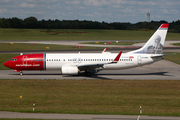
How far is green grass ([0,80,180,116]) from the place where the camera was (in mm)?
22547

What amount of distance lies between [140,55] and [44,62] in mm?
16526

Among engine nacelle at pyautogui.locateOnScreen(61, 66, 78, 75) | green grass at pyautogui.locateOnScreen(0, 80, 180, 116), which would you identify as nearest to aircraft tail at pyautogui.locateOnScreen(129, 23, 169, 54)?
green grass at pyautogui.locateOnScreen(0, 80, 180, 116)

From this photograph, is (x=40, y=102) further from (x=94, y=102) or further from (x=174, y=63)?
(x=174, y=63)

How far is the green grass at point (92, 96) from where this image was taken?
22.5 metres

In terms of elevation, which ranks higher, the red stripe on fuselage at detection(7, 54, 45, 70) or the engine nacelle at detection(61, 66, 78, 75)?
the red stripe on fuselage at detection(7, 54, 45, 70)

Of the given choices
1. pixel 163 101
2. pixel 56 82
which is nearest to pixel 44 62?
pixel 56 82

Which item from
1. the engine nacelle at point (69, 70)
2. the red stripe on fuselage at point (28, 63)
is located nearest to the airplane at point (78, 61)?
the red stripe on fuselage at point (28, 63)

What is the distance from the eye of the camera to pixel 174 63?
54312mm

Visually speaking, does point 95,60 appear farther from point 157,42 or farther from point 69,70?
point 157,42

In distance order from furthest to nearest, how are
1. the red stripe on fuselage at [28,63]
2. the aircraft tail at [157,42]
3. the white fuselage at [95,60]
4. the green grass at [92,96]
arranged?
the aircraft tail at [157,42] < the white fuselage at [95,60] < the red stripe on fuselage at [28,63] < the green grass at [92,96]

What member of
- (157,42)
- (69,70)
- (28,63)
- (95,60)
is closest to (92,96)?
(69,70)

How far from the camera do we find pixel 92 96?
27.6 m

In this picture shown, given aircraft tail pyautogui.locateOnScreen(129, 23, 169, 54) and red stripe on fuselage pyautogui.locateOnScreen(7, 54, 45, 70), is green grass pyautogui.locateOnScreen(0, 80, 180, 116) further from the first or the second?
aircraft tail pyautogui.locateOnScreen(129, 23, 169, 54)

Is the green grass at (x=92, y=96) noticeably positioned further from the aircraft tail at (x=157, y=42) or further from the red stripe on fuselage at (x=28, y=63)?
the aircraft tail at (x=157, y=42)
